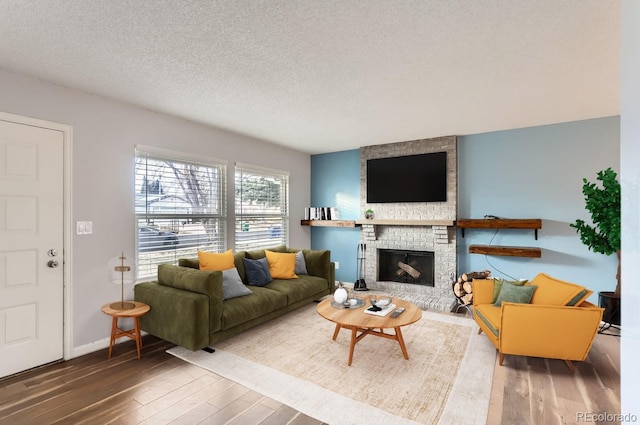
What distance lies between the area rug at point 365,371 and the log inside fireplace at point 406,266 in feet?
4.81

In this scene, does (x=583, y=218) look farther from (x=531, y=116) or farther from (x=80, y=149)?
(x=80, y=149)

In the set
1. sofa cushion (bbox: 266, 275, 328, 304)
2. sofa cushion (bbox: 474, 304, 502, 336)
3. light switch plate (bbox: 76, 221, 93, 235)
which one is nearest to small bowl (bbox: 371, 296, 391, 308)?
sofa cushion (bbox: 474, 304, 502, 336)

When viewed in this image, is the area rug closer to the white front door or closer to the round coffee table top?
the round coffee table top

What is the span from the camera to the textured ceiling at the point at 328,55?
6.19ft

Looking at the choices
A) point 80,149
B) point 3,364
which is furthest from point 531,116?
point 3,364

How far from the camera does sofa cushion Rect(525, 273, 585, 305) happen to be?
272 cm

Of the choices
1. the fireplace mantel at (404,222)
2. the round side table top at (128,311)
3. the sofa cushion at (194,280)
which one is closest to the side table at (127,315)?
the round side table top at (128,311)

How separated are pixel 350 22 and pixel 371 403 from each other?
8.53 ft

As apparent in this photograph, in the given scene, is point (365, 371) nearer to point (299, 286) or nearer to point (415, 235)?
point (299, 286)

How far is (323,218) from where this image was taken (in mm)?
5863

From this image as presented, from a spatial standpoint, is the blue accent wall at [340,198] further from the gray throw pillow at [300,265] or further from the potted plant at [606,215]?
the potted plant at [606,215]

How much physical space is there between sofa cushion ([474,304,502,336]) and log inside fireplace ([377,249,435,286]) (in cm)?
185

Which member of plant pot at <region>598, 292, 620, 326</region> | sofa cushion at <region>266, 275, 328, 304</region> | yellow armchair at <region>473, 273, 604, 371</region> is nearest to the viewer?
yellow armchair at <region>473, 273, 604, 371</region>

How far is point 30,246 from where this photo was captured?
2.75 m
